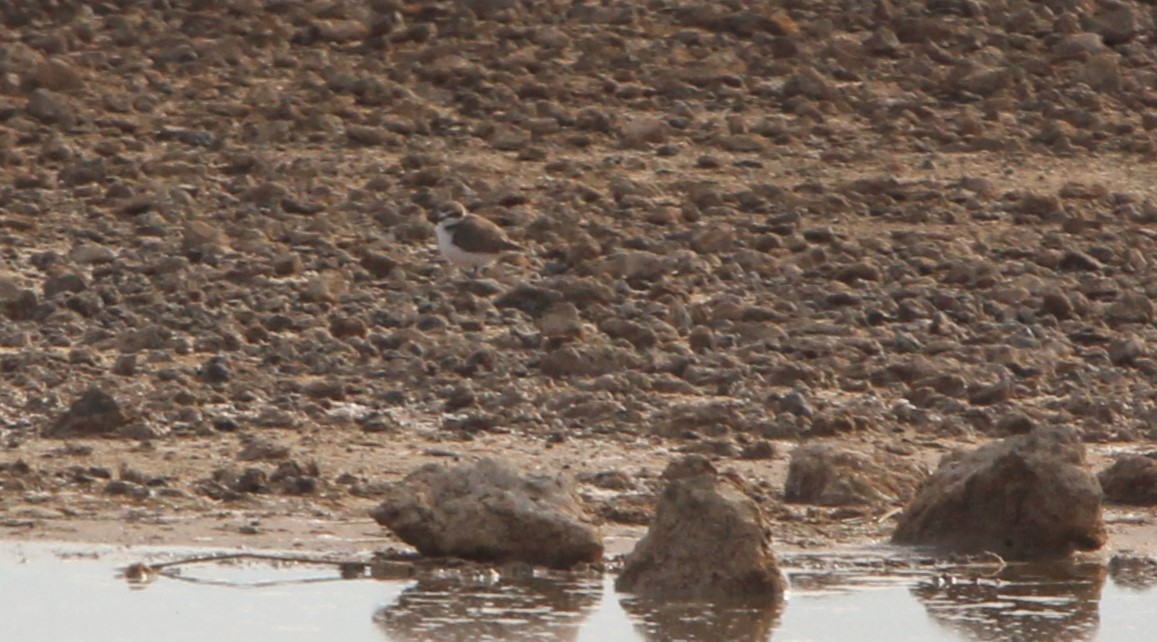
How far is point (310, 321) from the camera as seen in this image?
32.0 feet

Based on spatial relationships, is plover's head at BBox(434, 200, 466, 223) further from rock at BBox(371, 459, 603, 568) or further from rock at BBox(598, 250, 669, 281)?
rock at BBox(371, 459, 603, 568)

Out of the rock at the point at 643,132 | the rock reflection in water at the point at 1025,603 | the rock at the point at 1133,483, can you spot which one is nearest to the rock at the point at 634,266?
the rock at the point at 643,132

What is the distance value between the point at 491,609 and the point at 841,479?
1.53 metres

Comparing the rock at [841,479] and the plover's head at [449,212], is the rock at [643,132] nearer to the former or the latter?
the plover's head at [449,212]

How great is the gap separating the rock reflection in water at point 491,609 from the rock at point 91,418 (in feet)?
5.94

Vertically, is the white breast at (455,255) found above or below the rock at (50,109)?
below

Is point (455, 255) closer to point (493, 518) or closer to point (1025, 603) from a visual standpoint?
point (493, 518)

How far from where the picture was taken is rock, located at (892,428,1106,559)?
23.7 feet

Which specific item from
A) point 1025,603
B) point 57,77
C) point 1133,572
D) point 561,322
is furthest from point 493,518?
point 57,77

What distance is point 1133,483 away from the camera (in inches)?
313

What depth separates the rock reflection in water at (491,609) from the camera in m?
6.29

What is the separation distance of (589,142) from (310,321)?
3201 mm

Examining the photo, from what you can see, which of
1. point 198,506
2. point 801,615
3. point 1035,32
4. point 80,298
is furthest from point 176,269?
point 1035,32

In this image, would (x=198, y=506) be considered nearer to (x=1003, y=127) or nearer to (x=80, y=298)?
(x=80, y=298)
